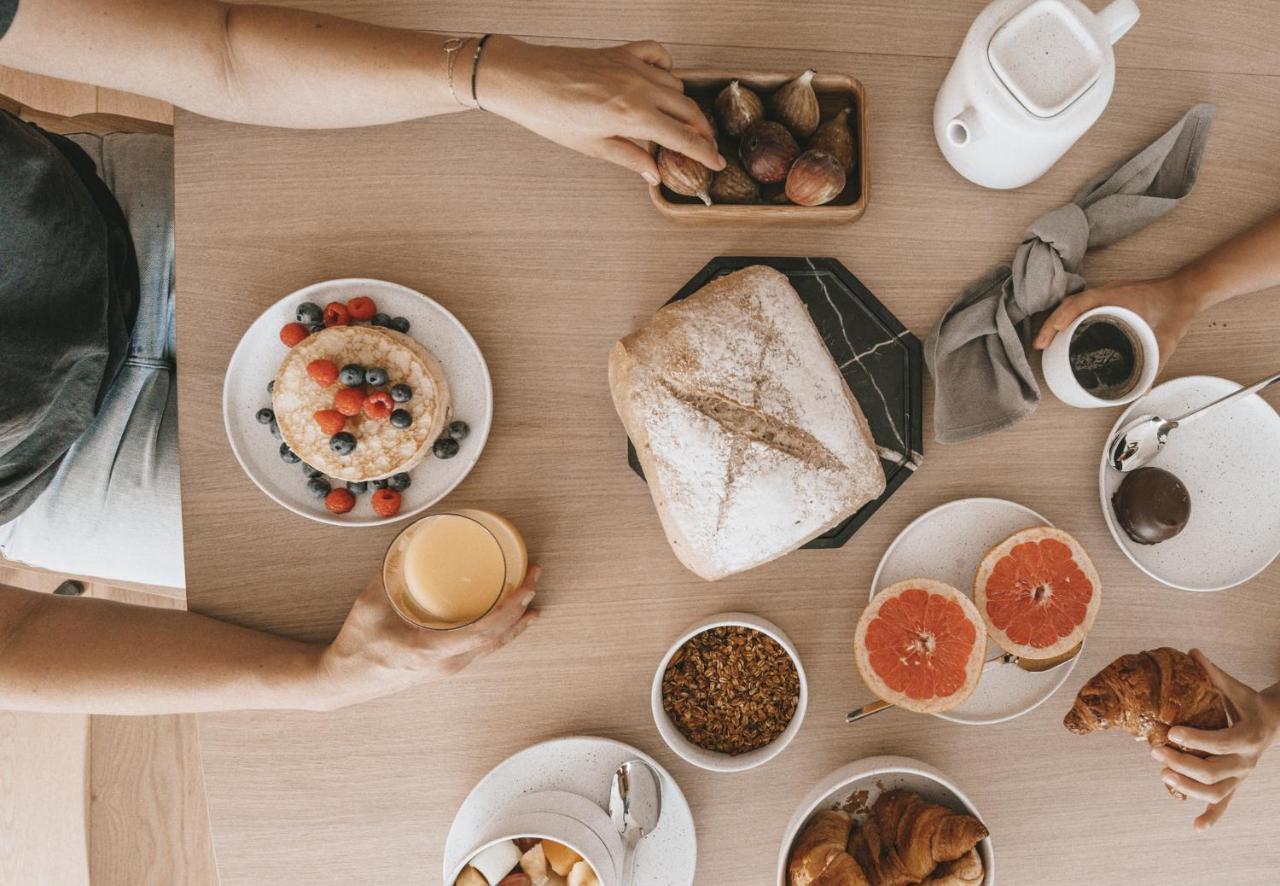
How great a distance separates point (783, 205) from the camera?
1044mm

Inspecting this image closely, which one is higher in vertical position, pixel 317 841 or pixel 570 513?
pixel 570 513

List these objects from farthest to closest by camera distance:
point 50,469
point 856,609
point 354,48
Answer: point 50,469 → point 856,609 → point 354,48

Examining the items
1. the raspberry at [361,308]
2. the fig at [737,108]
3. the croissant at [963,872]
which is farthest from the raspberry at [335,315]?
the croissant at [963,872]

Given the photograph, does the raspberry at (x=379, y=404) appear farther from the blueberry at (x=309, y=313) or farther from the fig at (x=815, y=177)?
the fig at (x=815, y=177)

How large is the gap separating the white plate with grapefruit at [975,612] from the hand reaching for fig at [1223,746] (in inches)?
6.4

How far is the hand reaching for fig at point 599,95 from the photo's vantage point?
98 cm

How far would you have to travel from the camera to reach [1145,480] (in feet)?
3.52

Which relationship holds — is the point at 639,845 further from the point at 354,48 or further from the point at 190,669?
the point at 354,48

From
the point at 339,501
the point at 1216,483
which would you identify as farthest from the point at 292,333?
the point at 1216,483

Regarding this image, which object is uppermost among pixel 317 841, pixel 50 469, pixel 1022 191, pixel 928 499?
pixel 1022 191

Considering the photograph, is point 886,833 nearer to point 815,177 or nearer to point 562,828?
point 562,828

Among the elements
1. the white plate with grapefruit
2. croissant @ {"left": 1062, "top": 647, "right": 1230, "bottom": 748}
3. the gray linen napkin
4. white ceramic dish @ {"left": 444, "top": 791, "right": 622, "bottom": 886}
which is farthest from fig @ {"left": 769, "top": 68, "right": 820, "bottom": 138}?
white ceramic dish @ {"left": 444, "top": 791, "right": 622, "bottom": 886}

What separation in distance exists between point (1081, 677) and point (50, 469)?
161 centimetres

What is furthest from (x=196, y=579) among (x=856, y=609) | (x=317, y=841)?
(x=856, y=609)
